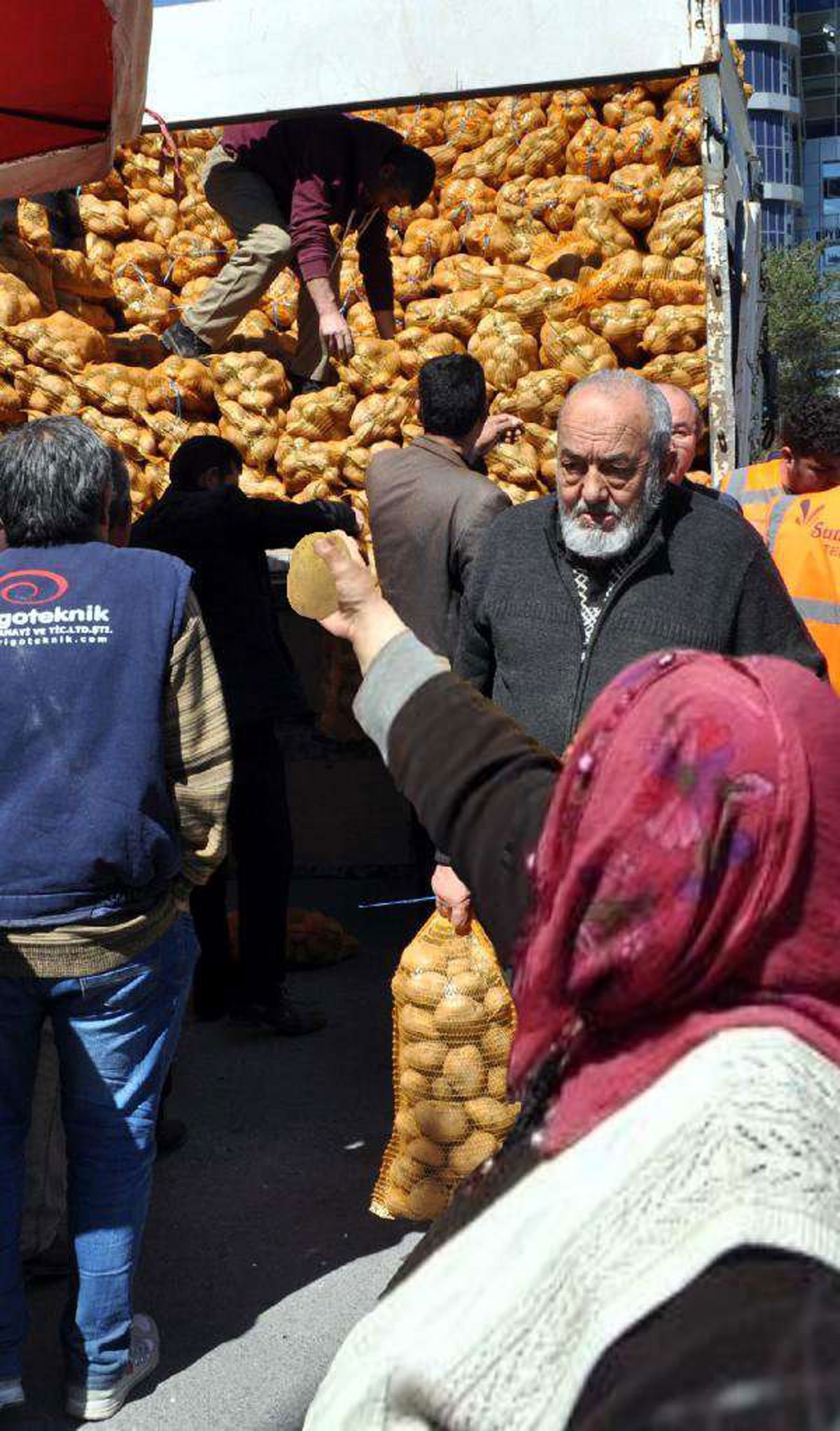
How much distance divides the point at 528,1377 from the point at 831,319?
3816 cm

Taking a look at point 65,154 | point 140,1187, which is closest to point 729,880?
point 140,1187

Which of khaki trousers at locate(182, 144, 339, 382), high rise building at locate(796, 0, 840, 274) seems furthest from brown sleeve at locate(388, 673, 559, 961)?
high rise building at locate(796, 0, 840, 274)

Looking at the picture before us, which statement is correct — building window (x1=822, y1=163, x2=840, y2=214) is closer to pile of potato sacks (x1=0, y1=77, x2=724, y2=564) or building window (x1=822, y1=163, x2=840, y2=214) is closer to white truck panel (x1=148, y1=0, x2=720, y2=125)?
pile of potato sacks (x1=0, y1=77, x2=724, y2=564)

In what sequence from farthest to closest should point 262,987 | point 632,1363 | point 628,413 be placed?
point 262,987, point 628,413, point 632,1363

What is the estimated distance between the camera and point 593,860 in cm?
101

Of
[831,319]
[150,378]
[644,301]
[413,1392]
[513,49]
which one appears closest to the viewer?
[413,1392]

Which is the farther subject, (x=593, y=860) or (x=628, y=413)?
(x=628, y=413)

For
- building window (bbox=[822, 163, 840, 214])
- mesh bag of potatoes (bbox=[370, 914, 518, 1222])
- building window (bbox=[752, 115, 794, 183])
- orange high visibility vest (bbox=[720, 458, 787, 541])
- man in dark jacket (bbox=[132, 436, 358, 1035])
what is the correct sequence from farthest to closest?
building window (bbox=[822, 163, 840, 214]), building window (bbox=[752, 115, 794, 183]), man in dark jacket (bbox=[132, 436, 358, 1035]), orange high visibility vest (bbox=[720, 458, 787, 541]), mesh bag of potatoes (bbox=[370, 914, 518, 1222])

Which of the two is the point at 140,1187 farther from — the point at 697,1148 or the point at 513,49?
the point at 513,49

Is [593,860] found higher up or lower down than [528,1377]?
higher up

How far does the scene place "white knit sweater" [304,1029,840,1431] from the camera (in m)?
0.91

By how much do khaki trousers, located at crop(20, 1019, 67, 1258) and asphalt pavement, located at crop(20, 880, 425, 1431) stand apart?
158 millimetres

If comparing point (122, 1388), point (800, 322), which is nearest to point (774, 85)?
point (800, 322)

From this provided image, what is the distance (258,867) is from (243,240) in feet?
7.84
